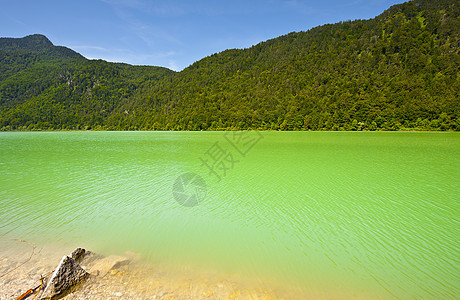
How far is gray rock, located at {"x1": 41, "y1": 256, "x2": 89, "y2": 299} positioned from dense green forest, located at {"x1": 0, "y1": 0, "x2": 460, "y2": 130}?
79538 millimetres

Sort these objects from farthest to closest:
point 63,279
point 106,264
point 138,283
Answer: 1. point 106,264
2. point 138,283
3. point 63,279

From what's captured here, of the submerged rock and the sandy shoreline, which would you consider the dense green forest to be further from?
the submerged rock

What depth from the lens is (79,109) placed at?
176625 millimetres

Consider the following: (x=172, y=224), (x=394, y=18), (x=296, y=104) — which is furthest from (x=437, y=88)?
(x=172, y=224)

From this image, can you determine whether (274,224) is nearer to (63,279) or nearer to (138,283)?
(138,283)

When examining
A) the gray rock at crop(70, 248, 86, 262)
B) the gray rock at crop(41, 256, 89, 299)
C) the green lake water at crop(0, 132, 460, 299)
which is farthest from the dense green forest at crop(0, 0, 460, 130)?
the gray rock at crop(41, 256, 89, 299)

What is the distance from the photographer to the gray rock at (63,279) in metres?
3.30

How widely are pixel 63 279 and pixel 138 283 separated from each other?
43.0 inches

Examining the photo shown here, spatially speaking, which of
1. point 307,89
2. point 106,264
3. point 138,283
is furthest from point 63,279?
point 307,89

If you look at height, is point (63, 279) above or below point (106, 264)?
above

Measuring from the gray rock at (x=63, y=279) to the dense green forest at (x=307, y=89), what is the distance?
7954cm

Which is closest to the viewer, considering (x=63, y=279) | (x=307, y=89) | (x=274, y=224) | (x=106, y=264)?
(x=63, y=279)

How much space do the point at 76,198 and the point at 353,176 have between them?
12.8 m

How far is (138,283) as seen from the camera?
373 centimetres
